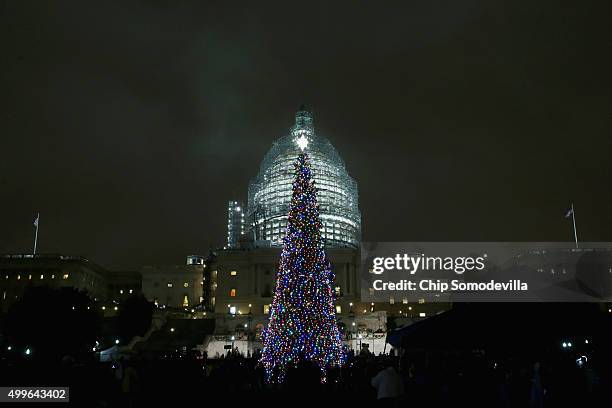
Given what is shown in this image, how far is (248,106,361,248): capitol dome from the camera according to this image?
378 feet

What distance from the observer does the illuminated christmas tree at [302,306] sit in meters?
28.3

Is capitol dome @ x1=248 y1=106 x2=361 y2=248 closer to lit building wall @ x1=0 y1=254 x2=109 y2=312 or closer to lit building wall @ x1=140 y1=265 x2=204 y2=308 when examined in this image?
lit building wall @ x1=140 y1=265 x2=204 y2=308

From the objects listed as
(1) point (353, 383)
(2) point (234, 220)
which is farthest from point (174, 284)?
(1) point (353, 383)

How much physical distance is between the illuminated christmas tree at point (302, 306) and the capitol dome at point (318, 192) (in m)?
80.5

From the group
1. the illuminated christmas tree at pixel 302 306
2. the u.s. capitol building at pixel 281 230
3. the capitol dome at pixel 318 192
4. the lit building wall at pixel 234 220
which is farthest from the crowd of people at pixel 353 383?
the lit building wall at pixel 234 220

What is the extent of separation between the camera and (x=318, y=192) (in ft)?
392

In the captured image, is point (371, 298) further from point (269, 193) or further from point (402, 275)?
point (269, 193)

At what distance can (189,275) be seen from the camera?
13550cm

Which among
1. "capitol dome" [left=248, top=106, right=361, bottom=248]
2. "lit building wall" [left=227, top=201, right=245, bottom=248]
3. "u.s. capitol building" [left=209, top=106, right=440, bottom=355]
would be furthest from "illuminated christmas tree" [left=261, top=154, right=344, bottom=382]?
"lit building wall" [left=227, top=201, right=245, bottom=248]

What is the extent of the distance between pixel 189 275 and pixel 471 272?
253 feet

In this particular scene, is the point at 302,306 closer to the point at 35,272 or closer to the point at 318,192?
the point at 318,192

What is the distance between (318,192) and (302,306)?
298 feet

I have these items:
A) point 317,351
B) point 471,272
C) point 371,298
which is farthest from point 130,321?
point 317,351

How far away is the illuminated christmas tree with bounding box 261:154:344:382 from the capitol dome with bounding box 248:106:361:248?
264 feet
